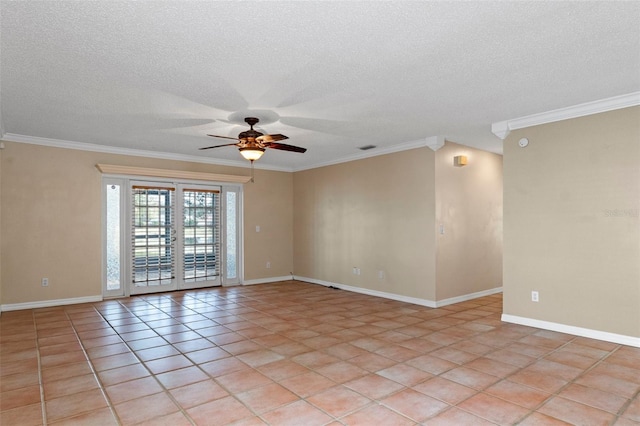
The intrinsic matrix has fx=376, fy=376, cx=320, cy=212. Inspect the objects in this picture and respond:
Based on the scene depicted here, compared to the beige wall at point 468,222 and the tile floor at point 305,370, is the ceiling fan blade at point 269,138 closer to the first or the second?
the tile floor at point 305,370

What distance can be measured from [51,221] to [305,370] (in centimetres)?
478

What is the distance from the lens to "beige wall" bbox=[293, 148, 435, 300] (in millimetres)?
5707

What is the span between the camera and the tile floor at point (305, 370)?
2.44 metres

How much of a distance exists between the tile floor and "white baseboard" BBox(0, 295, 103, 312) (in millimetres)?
410

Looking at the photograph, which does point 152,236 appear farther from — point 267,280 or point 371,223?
point 371,223

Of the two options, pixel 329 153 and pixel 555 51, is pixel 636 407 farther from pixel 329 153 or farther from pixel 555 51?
pixel 329 153

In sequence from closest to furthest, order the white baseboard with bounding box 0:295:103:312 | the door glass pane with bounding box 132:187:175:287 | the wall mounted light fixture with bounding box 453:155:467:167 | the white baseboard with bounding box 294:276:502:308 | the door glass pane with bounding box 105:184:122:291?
the white baseboard with bounding box 0:295:103:312
the white baseboard with bounding box 294:276:502:308
the wall mounted light fixture with bounding box 453:155:467:167
the door glass pane with bounding box 105:184:122:291
the door glass pane with bounding box 132:187:175:287

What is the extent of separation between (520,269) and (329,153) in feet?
11.7

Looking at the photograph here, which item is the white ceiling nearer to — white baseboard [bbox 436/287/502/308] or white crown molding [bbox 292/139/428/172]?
white crown molding [bbox 292/139/428/172]

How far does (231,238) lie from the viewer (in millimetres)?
7535

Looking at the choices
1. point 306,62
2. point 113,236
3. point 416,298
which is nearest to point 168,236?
point 113,236

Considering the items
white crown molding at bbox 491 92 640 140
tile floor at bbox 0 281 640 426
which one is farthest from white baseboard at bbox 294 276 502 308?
white crown molding at bbox 491 92 640 140

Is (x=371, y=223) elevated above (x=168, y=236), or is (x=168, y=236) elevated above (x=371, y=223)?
(x=371, y=223)

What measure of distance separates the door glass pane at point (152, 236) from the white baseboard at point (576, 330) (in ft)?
18.0
